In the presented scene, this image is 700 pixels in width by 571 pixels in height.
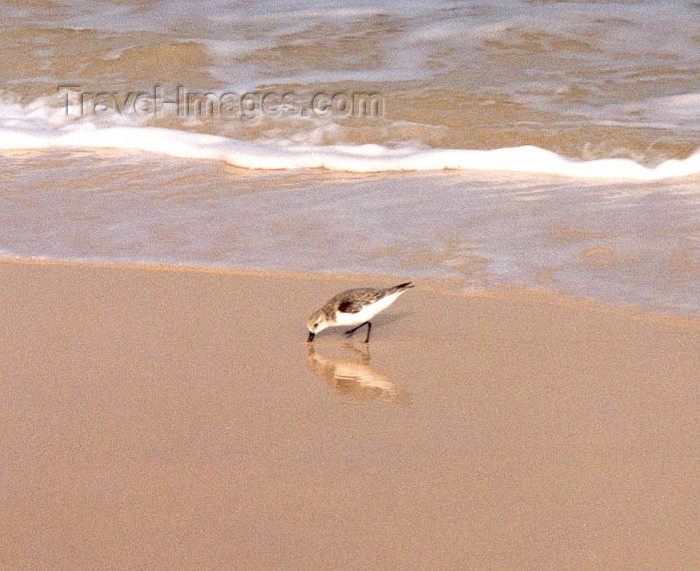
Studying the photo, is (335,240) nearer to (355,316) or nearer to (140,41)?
(355,316)

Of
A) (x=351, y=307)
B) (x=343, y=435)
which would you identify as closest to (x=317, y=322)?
(x=351, y=307)

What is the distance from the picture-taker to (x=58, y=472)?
2.73m

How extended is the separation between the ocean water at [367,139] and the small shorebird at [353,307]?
0.85 m

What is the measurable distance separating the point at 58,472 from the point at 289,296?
5.78 feet

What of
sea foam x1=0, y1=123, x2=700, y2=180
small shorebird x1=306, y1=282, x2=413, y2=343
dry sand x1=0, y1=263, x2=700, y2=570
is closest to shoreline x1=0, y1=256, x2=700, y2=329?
dry sand x1=0, y1=263, x2=700, y2=570

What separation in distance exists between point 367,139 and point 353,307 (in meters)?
4.08

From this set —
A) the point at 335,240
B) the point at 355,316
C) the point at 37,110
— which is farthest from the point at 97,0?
the point at 355,316

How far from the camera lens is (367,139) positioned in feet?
25.1

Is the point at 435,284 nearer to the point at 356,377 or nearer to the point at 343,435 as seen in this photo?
the point at 356,377

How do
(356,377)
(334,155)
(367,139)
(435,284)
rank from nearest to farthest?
(356,377) → (435,284) → (334,155) → (367,139)

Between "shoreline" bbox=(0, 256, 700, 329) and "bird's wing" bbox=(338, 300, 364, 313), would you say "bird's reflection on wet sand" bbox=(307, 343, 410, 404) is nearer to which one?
"bird's wing" bbox=(338, 300, 364, 313)

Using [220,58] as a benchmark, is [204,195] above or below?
→ below

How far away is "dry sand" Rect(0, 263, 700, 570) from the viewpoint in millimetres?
2381

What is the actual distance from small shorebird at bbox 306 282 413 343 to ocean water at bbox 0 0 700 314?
0.85 m
